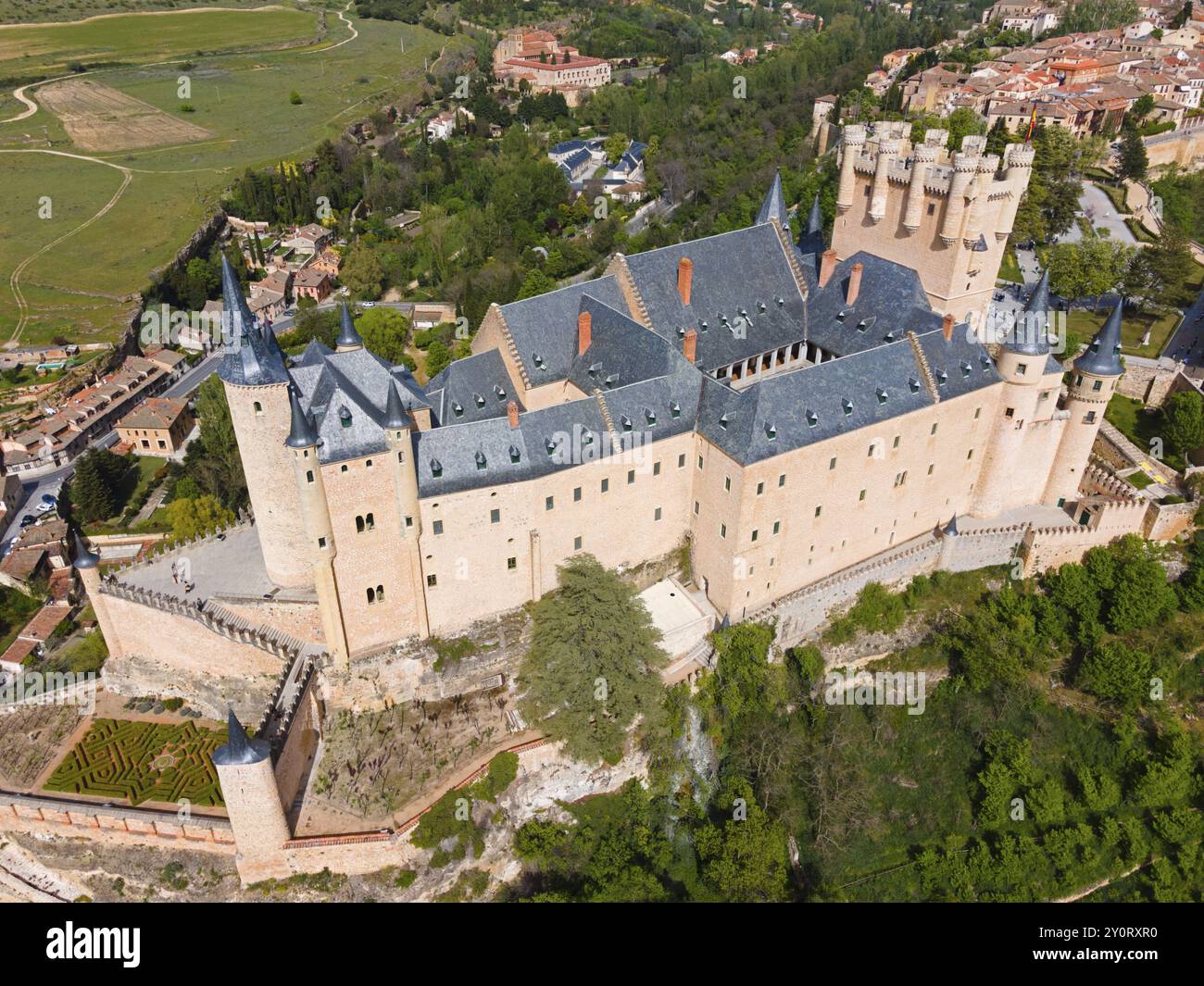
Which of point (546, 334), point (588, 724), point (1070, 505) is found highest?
point (546, 334)

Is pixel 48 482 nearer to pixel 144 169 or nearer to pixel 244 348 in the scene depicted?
pixel 244 348

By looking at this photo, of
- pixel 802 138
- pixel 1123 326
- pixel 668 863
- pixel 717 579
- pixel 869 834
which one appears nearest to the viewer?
pixel 668 863

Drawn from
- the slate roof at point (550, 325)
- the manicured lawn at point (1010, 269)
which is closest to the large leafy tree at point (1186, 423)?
the manicured lawn at point (1010, 269)

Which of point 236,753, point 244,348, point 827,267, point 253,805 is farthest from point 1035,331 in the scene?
point 253,805

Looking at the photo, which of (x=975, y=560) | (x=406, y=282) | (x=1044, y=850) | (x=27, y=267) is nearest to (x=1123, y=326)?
(x=975, y=560)

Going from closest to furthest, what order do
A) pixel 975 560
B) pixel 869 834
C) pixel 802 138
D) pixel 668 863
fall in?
pixel 668 863, pixel 869 834, pixel 975 560, pixel 802 138

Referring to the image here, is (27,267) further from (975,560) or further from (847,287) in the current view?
(975,560)

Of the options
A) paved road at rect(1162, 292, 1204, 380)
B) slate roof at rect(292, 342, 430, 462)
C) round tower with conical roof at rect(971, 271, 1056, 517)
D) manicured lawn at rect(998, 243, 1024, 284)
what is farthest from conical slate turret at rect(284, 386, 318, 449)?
manicured lawn at rect(998, 243, 1024, 284)
